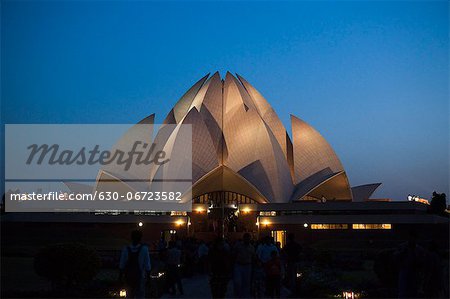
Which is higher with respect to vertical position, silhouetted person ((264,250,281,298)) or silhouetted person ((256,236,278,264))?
silhouetted person ((256,236,278,264))

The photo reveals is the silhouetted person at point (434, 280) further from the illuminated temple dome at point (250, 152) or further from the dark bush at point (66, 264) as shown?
the illuminated temple dome at point (250, 152)

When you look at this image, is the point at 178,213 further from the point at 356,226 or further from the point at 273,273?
the point at 273,273

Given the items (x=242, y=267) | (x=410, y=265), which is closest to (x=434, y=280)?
(x=410, y=265)

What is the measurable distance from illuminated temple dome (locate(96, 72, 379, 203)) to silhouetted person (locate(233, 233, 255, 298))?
20.8 m

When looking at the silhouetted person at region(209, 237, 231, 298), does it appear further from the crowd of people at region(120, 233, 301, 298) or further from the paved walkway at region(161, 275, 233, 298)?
the paved walkway at region(161, 275, 233, 298)

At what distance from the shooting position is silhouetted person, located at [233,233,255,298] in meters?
8.09

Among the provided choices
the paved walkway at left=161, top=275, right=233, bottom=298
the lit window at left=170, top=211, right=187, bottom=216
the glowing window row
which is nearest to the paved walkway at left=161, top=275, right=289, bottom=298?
the paved walkway at left=161, top=275, right=233, bottom=298

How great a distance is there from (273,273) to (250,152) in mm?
21326

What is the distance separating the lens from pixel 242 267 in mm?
8172

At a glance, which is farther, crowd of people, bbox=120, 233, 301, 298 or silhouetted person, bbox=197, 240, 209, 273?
silhouetted person, bbox=197, 240, 209, 273

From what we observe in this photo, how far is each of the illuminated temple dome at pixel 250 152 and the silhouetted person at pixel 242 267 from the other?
20801 mm

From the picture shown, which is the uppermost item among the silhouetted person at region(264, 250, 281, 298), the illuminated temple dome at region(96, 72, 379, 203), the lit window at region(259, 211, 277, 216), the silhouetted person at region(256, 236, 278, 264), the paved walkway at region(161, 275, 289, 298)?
the illuminated temple dome at region(96, 72, 379, 203)

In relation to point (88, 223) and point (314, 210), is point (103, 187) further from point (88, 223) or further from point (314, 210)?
point (314, 210)

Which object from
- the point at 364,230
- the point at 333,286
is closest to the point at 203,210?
the point at 364,230
